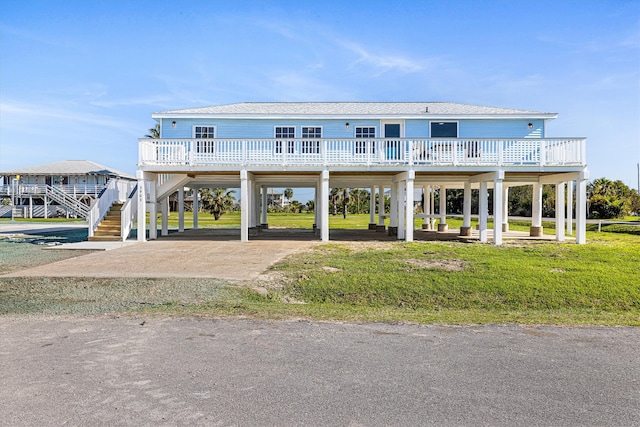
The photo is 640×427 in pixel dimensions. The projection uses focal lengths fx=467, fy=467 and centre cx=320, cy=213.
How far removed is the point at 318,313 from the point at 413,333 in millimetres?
1765

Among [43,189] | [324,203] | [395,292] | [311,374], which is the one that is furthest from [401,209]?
[43,189]

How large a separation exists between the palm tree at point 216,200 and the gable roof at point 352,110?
19633 mm

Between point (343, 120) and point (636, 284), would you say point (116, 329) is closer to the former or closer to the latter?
point (636, 284)

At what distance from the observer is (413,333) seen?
20.5ft

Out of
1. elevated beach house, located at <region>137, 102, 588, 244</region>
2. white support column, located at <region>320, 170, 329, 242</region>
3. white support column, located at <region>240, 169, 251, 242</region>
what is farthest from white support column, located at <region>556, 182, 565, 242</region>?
white support column, located at <region>240, 169, 251, 242</region>

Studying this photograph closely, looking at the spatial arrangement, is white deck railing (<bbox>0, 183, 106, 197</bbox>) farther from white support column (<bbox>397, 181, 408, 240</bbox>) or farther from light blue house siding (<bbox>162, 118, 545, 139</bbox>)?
white support column (<bbox>397, 181, 408, 240</bbox>)

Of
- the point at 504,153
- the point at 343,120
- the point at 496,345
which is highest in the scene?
the point at 343,120

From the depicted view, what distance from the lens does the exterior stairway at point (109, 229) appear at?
18391 mm

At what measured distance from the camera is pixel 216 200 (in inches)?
1699

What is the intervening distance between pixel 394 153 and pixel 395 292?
9.80 meters

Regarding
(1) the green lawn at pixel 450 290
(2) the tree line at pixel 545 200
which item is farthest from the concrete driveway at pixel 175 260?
(2) the tree line at pixel 545 200

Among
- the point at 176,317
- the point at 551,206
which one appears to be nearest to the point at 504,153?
the point at 176,317

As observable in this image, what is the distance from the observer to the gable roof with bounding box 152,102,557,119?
21.1 m

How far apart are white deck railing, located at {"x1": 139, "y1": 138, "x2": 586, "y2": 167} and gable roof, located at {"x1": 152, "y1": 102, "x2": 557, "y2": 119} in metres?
2.64
